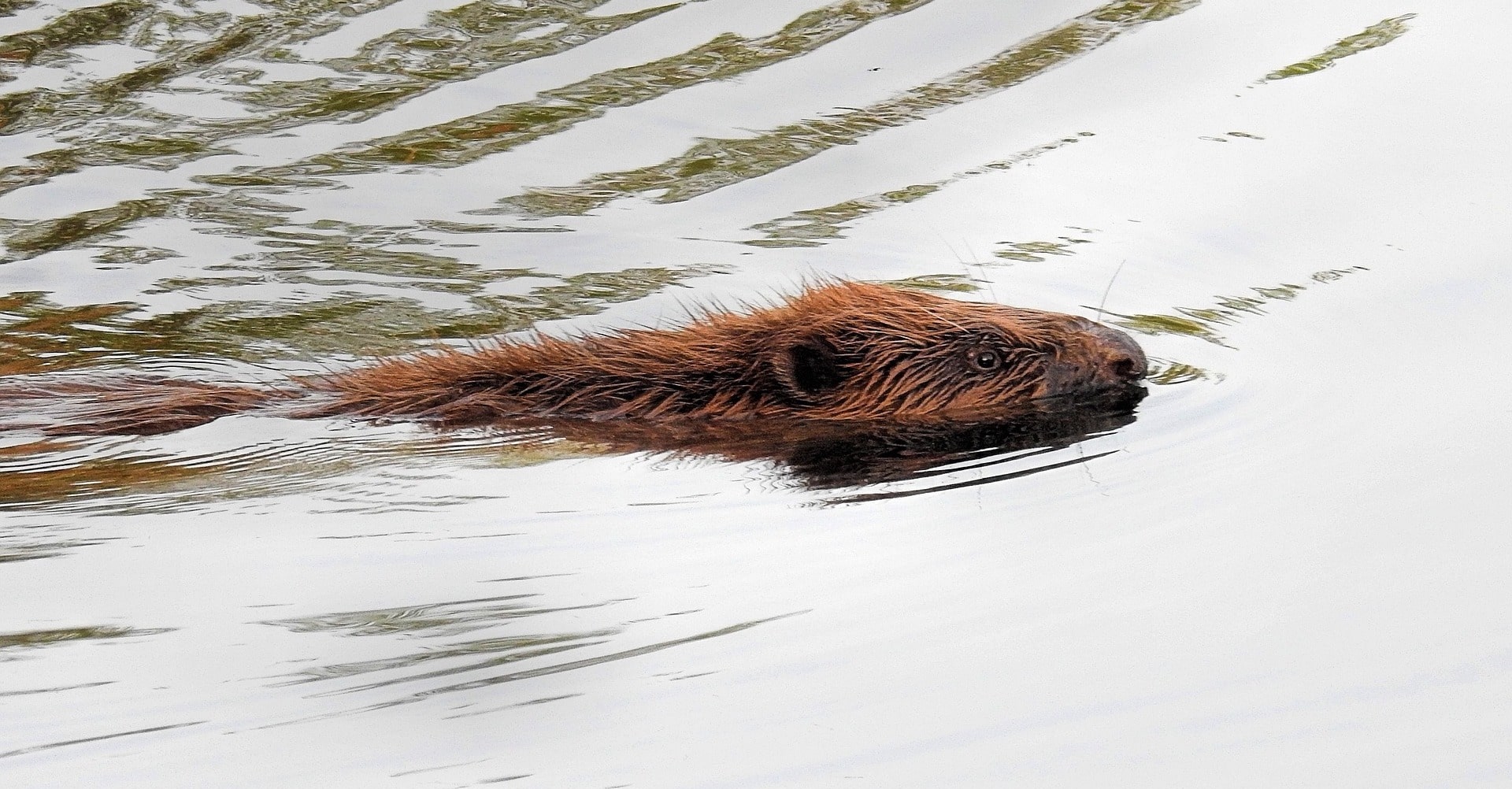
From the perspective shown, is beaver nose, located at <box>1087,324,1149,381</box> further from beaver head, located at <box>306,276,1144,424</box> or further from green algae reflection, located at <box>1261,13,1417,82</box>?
green algae reflection, located at <box>1261,13,1417,82</box>

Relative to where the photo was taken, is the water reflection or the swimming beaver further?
the swimming beaver

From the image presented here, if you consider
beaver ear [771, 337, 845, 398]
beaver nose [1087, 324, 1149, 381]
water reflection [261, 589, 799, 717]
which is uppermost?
water reflection [261, 589, 799, 717]

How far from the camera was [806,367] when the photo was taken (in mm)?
5551

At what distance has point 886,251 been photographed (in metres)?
7.00

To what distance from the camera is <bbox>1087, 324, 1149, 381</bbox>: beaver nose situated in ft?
18.1

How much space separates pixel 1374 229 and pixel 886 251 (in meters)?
1.81

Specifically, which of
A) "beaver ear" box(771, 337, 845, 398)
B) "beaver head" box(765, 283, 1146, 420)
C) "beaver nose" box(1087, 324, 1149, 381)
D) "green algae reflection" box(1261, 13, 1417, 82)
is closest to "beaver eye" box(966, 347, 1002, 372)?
"beaver head" box(765, 283, 1146, 420)

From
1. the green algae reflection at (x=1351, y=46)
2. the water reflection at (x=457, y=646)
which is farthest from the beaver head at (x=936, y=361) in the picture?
the green algae reflection at (x=1351, y=46)

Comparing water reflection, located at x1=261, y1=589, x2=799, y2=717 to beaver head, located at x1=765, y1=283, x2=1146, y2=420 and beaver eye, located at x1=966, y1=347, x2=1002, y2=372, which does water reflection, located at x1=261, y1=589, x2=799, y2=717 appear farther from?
beaver eye, located at x1=966, y1=347, x2=1002, y2=372

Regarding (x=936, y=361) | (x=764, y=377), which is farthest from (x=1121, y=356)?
(x=764, y=377)

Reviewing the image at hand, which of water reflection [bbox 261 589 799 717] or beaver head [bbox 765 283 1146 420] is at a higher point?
water reflection [bbox 261 589 799 717]

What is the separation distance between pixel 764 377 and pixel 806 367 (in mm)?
134

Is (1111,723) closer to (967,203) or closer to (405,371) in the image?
(405,371)

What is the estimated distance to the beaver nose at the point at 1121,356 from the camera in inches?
218
